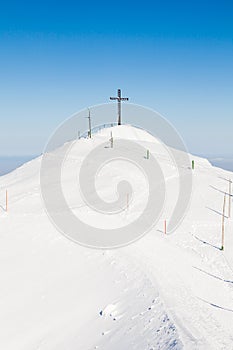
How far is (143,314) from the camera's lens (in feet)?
33.1

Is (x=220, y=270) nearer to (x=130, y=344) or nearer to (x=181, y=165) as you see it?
(x=130, y=344)

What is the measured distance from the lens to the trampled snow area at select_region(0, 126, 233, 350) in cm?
936

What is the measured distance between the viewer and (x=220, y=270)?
57.3 ft

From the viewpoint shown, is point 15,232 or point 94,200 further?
point 94,200

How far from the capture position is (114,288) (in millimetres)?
12188

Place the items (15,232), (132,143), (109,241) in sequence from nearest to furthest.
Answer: (109,241) < (15,232) < (132,143)

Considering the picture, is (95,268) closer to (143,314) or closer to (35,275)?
(35,275)

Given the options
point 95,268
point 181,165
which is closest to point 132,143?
point 181,165

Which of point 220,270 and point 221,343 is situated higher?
point 221,343

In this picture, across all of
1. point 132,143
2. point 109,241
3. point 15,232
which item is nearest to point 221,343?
point 109,241

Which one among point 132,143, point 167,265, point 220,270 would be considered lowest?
point 220,270

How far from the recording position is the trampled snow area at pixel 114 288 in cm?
936

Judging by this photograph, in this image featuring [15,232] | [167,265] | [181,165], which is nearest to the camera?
[167,265]

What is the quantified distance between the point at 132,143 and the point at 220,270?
24.7 metres
